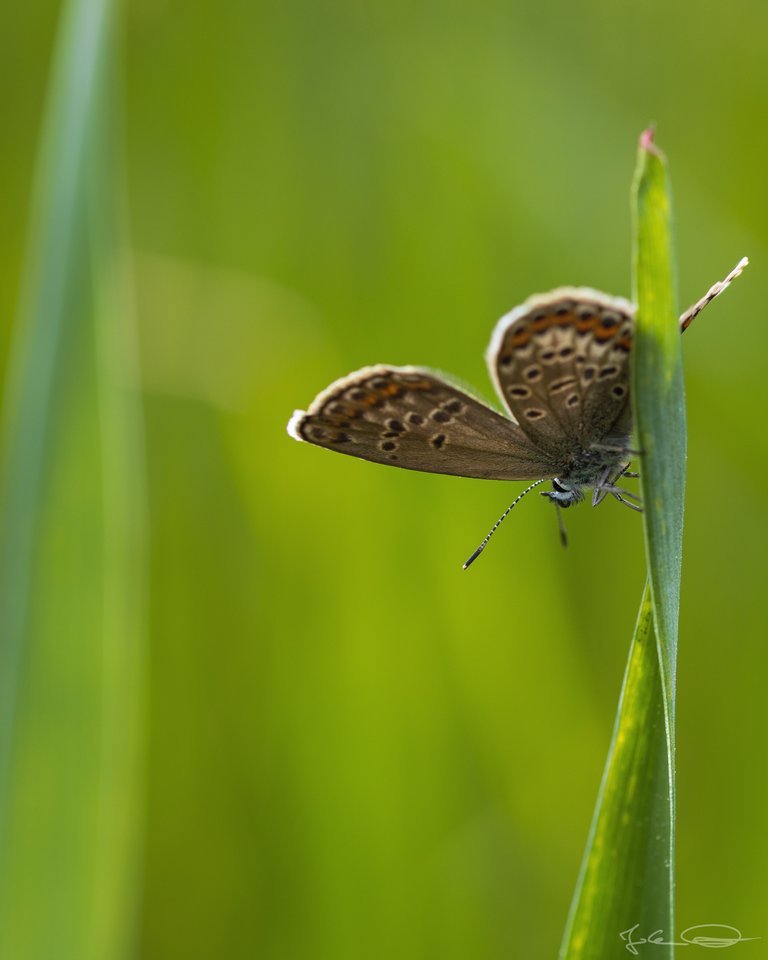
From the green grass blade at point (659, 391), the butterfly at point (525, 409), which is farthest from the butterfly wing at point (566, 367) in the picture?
the green grass blade at point (659, 391)

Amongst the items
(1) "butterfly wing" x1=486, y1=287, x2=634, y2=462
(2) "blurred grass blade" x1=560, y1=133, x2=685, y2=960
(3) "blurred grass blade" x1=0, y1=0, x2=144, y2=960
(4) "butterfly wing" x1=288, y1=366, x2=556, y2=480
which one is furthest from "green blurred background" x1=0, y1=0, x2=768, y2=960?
(2) "blurred grass blade" x1=560, y1=133, x2=685, y2=960

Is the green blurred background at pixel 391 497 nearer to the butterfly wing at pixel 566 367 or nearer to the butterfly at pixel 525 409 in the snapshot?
the butterfly at pixel 525 409

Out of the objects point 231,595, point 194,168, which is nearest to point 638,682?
point 231,595

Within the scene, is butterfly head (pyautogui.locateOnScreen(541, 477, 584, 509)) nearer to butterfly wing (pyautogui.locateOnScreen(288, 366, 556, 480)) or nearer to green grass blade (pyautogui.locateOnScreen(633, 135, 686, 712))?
butterfly wing (pyautogui.locateOnScreen(288, 366, 556, 480))

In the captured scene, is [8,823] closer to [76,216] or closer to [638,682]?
[76,216]

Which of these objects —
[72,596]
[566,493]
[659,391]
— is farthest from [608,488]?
[72,596]
